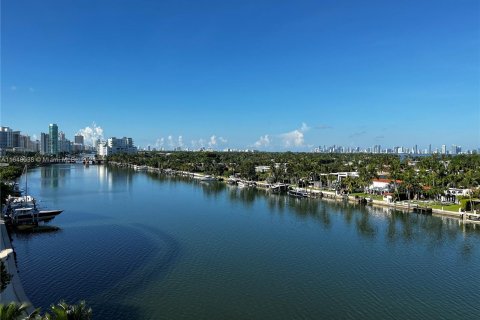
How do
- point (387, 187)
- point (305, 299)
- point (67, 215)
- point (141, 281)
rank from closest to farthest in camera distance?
point (305, 299) → point (141, 281) → point (67, 215) → point (387, 187)

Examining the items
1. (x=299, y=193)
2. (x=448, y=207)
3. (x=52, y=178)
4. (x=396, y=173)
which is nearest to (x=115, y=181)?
(x=52, y=178)

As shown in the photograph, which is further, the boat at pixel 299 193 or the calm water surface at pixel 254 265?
the boat at pixel 299 193

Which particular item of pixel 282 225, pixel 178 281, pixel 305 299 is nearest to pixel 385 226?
pixel 282 225

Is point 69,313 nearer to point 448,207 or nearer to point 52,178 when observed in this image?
point 448,207

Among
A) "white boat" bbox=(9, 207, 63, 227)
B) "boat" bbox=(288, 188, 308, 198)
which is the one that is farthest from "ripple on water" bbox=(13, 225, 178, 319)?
"boat" bbox=(288, 188, 308, 198)

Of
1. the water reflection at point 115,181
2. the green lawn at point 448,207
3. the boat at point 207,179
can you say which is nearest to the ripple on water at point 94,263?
the green lawn at point 448,207

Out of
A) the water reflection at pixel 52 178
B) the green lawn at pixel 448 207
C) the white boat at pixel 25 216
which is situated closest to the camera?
the white boat at pixel 25 216

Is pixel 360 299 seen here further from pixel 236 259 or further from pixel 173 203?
pixel 173 203

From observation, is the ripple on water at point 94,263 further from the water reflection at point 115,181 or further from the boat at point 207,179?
the boat at point 207,179
